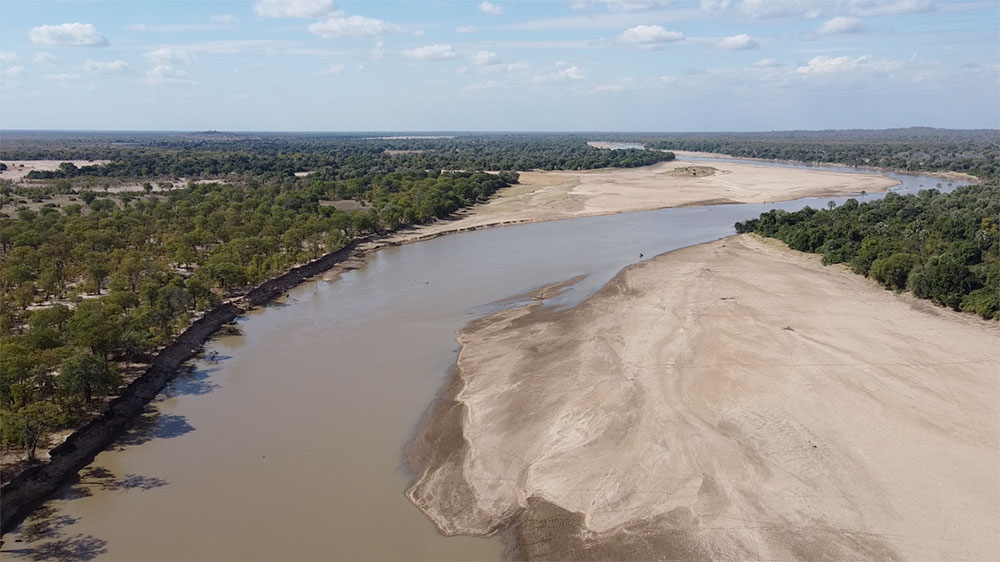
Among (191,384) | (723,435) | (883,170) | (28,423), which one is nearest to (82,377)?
(28,423)

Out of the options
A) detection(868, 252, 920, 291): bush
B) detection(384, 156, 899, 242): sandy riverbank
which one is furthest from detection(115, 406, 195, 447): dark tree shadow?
detection(868, 252, 920, 291): bush

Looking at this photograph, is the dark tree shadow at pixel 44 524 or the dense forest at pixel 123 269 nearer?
the dark tree shadow at pixel 44 524

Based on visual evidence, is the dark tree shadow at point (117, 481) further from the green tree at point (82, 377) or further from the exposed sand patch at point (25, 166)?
the exposed sand patch at point (25, 166)

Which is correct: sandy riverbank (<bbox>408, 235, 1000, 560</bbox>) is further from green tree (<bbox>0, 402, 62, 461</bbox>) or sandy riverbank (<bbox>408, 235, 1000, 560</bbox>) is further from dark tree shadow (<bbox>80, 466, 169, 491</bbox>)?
green tree (<bbox>0, 402, 62, 461</bbox>)

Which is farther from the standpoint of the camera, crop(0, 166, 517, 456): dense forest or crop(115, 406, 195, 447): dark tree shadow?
crop(115, 406, 195, 447): dark tree shadow

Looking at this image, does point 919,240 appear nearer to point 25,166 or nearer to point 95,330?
point 95,330

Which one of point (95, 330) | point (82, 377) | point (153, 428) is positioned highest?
point (95, 330)

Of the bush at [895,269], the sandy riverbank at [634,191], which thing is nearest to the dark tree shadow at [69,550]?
the bush at [895,269]
